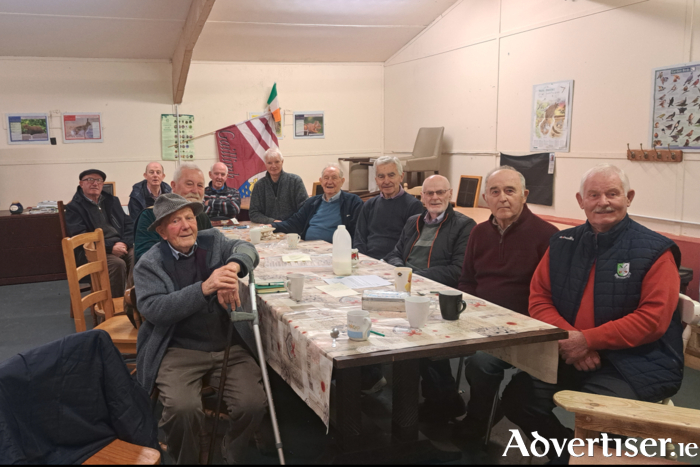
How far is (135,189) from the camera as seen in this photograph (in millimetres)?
5578

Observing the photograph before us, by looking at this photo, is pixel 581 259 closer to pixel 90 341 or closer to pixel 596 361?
pixel 596 361

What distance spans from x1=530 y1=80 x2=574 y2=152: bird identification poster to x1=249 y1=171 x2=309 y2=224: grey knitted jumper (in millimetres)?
2575

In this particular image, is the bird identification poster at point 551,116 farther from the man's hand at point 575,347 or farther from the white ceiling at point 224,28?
the man's hand at point 575,347

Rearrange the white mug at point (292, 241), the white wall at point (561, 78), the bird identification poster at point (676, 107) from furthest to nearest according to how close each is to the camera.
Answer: the white wall at point (561, 78) < the bird identification poster at point (676, 107) < the white mug at point (292, 241)

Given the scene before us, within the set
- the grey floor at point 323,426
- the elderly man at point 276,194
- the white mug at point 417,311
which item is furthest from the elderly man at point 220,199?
the white mug at point 417,311

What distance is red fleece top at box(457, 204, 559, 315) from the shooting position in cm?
279

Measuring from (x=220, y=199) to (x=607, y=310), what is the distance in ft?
13.5

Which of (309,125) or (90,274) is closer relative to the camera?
(90,274)

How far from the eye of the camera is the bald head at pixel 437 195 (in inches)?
137

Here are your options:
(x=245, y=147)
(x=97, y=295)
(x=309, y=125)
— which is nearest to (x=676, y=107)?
(x=97, y=295)

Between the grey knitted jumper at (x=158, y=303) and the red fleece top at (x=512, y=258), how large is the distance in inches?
47.3

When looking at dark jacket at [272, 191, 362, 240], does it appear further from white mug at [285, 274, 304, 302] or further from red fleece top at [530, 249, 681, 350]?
red fleece top at [530, 249, 681, 350]

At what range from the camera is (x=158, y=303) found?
235 cm

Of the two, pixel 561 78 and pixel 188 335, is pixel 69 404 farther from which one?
pixel 561 78
